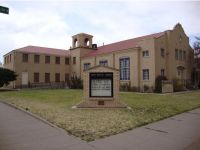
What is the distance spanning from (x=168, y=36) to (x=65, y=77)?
70.0 feet

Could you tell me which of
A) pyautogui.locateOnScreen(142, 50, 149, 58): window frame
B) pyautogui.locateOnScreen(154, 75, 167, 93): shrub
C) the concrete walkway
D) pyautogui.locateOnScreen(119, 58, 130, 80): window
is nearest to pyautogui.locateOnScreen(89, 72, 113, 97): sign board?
the concrete walkway

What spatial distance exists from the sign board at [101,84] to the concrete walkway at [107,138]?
180 inches

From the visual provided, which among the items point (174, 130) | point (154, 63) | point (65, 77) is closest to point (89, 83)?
point (174, 130)

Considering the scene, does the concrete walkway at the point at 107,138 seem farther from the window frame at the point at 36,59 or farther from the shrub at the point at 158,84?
the window frame at the point at 36,59

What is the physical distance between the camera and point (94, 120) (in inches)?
365

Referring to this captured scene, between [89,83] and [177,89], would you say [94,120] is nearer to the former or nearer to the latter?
[89,83]

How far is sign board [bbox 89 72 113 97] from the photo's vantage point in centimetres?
1325

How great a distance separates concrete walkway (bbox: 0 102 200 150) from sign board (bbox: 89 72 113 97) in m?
4.56

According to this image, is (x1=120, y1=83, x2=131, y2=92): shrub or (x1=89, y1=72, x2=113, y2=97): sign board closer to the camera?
(x1=89, y1=72, x2=113, y2=97): sign board

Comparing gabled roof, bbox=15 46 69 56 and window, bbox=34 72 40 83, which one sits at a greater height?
gabled roof, bbox=15 46 69 56

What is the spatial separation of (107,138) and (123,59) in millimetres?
26422

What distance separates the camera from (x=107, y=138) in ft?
22.6

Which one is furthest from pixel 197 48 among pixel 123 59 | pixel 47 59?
pixel 47 59

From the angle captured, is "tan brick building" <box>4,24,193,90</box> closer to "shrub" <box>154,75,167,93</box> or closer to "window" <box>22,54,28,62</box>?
"window" <box>22,54,28,62</box>
